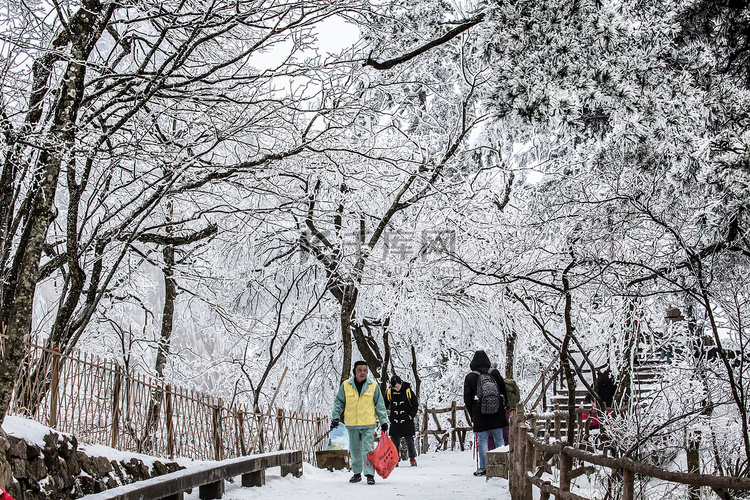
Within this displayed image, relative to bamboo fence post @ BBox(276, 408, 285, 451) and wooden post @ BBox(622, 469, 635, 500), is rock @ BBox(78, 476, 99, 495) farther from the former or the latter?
bamboo fence post @ BBox(276, 408, 285, 451)

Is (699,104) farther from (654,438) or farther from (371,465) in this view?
(371,465)

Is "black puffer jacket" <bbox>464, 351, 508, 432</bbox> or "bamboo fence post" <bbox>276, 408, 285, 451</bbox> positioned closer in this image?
"black puffer jacket" <bbox>464, 351, 508, 432</bbox>

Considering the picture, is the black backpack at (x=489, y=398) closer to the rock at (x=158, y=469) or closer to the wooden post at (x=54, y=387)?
the rock at (x=158, y=469)

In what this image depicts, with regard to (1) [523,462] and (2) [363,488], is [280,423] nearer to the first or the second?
(2) [363,488]

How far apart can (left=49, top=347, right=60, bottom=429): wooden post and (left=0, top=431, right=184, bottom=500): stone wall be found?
413 millimetres

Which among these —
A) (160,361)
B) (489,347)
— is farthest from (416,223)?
(160,361)

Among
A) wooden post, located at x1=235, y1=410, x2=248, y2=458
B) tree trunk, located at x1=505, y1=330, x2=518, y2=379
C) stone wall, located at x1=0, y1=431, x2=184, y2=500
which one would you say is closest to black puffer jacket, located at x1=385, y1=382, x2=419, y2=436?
wooden post, located at x1=235, y1=410, x2=248, y2=458

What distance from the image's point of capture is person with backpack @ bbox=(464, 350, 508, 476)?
9008 mm

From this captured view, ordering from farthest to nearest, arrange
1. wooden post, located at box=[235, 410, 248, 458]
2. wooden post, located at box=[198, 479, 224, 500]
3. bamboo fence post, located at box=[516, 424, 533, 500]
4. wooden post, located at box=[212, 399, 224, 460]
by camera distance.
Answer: wooden post, located at box=[235, 410, 248, 458] < wooden post, located at box=[212, 399, 224, 460] < wooden post, located at box=[198, 479, 224, 500] < bamboo fence post, located at box=[516, 424, 533, 500]

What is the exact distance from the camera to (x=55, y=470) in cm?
483

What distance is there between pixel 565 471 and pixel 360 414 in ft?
14.3

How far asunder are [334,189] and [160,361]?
20.4 ft

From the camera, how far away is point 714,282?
4.83 m

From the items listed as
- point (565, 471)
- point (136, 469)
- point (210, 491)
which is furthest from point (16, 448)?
point (565, 471)
